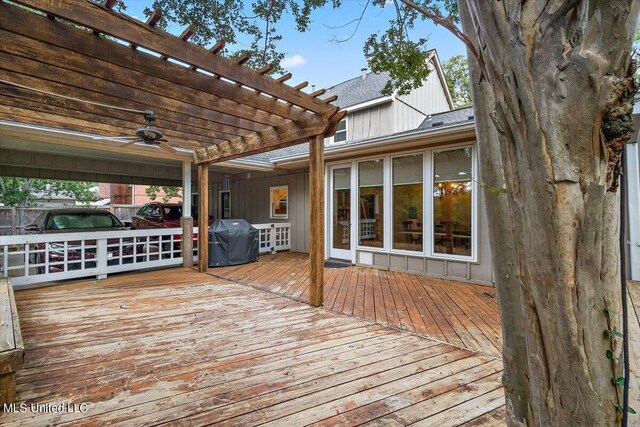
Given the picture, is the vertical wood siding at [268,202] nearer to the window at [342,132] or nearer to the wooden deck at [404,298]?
the window at [342,132]

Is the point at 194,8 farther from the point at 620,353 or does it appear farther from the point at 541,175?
the point at 620,353

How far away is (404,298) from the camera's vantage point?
14.0ft

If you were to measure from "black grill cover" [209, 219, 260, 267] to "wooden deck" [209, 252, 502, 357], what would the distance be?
0.29m

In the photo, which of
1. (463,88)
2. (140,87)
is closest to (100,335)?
(140,87)

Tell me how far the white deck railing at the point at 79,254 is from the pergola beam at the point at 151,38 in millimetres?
4007

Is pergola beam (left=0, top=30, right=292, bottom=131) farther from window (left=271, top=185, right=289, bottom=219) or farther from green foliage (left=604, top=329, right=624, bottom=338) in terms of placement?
window (left=271, top=185, right=289, bottom=219)

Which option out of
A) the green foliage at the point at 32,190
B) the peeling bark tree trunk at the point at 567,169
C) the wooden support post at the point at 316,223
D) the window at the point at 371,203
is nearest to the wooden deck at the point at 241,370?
the wooden support post at the point at 316,223

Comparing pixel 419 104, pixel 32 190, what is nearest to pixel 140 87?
pixel 419 104

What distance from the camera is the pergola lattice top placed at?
7.18 ft

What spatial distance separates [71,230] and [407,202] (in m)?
6.47

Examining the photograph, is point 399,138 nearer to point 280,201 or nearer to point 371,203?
point 371,203

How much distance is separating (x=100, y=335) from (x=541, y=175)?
372cm

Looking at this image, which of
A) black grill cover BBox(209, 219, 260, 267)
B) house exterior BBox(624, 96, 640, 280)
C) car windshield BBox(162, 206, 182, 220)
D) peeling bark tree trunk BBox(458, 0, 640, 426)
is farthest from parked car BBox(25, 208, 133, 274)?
house exterior BBox(624, 96, 640, 280)

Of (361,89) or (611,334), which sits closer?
(611,334)
